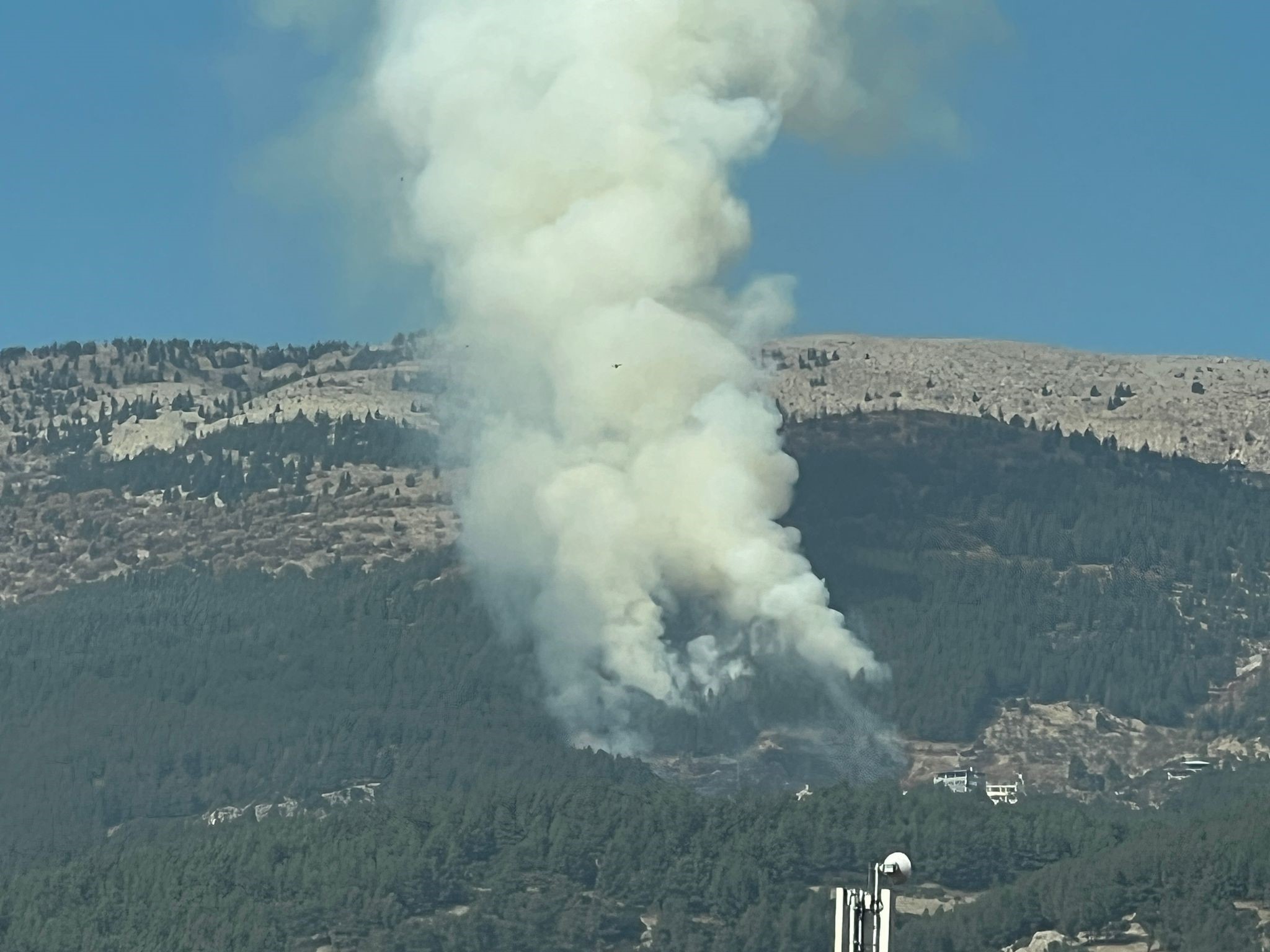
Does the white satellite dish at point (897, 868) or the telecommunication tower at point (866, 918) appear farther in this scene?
the telecommunication tower at point (866, 918)

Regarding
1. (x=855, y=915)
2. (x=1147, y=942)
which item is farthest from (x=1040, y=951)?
(x=855, y=915)

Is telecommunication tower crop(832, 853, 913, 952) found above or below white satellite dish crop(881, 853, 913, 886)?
below

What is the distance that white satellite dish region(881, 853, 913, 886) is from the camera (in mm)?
93312

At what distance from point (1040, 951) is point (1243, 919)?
33.4 ft

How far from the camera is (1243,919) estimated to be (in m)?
197

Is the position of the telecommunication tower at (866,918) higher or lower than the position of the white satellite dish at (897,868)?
lower

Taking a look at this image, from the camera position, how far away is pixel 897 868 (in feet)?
307

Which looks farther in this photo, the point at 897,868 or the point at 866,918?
the point at 866,918

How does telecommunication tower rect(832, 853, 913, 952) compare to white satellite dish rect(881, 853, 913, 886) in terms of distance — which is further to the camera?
telecommunication tower rect(832, 853, 913, 952)

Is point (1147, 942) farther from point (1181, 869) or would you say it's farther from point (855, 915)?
point (855, 915)

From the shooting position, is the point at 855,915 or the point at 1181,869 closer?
the point at 855,915

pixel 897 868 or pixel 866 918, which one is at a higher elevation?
pixel 897 868

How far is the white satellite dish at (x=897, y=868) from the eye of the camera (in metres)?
93.3

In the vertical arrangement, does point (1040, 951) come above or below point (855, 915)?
above
